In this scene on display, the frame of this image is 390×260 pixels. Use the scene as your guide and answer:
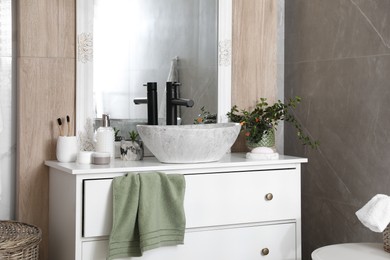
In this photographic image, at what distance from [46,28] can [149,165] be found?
2.48 feet

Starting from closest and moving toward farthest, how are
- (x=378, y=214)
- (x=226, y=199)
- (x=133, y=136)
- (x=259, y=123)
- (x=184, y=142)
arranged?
(x=378, y=214) < (x=184, y=142) < (x=226, y=199) < (x=133, y=136) < (x=259, y=123)

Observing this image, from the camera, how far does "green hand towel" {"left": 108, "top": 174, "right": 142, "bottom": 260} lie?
2.20m

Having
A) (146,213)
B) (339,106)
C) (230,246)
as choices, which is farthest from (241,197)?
(339,106)

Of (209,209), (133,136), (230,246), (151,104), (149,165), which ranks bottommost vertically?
(230,246)

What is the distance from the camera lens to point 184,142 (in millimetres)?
2350

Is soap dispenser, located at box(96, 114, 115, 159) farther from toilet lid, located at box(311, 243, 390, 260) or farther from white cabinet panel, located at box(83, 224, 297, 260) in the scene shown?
toilet lid, located at box(311, 243, 390, 260)

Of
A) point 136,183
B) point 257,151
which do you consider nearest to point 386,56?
point 257,151

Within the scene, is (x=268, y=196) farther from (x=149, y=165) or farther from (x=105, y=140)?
(x=105, y=140)

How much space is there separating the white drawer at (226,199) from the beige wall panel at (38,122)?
0.42 metres

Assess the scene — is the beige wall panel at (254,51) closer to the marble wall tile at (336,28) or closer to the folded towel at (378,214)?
the marble wall tile at (336,28)

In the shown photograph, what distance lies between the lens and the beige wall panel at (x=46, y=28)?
2.47m

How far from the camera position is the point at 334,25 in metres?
3.08

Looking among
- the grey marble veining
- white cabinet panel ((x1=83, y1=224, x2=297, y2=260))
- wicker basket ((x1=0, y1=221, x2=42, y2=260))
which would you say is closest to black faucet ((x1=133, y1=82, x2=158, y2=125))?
white cabinet panel ((x1=83, y1=224, x2=297, y2=260))

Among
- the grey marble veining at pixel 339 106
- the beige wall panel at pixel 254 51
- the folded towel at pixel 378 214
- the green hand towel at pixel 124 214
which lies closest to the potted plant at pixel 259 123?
the beige wall panel at pixel 254 51
